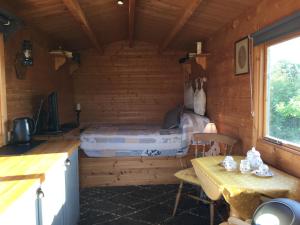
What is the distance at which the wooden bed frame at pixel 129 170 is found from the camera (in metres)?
3.79

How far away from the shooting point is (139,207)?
319 cm

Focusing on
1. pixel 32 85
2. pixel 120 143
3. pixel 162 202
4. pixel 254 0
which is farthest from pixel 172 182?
pixel 254 0

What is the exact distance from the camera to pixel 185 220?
2.86 m

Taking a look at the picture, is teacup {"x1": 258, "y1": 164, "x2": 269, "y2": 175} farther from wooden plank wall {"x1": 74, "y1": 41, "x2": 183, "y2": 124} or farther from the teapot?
wooden plank wall {"x1": 74, "y1": 41, "x2": 183, "y2": 124}

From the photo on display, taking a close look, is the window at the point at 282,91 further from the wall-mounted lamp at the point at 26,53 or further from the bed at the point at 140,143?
the wall-mounted lamp at the point at 26,53

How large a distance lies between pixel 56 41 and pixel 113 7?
1.34 metres

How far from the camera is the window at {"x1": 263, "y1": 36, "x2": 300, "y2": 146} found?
6.82 feet

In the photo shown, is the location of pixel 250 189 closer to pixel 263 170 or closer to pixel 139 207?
pixel 263 170

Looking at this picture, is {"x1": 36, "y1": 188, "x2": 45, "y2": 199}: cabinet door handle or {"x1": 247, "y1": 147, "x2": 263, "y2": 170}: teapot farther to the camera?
{"x1": 247, "y1": 147, "x2": 263, "y2": 170}: teapot

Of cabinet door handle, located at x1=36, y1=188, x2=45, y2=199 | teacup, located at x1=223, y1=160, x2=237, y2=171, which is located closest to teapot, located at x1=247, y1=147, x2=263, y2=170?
teacup, located at x1=223, y1=160, x2=237, y2=171

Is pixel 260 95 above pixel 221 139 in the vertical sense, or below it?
above

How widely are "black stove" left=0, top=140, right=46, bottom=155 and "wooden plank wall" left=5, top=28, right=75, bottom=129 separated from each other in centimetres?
33

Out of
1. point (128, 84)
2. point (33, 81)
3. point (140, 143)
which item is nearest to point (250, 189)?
point (140, 143)

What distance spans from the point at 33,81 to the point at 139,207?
1801mm
